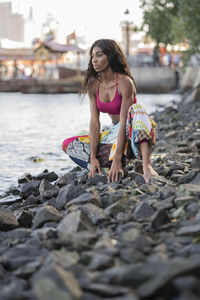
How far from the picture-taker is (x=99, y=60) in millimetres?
4492

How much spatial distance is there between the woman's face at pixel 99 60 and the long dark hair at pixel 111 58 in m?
0.03

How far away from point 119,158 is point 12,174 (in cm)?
345

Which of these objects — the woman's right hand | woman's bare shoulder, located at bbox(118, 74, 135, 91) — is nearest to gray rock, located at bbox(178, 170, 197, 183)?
the woman's right hand

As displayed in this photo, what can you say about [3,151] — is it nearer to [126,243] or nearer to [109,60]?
[109,60]

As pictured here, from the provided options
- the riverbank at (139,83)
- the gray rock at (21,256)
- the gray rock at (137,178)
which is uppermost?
the gray rock at (21,256)

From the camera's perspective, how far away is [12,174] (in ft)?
24.9

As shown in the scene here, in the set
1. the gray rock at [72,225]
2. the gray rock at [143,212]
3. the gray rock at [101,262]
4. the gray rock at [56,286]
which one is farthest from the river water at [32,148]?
the gray rock at [56,286]

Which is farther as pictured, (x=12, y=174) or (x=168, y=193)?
(x=12, y=174)

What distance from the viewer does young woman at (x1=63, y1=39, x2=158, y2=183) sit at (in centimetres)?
442

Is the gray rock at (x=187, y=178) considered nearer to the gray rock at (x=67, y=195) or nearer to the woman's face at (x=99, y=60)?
the gray rock at (x=67, y=195)

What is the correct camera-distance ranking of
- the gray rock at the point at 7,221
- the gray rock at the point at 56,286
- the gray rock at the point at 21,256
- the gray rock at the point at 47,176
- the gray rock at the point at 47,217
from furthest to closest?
the gray rock at the point at 47,176 → the gray rock at the point at 7,221 → the gray rock at the point at 47,217 → the gray rock at the point at 21,256 → the gray rock at the point at 56,286

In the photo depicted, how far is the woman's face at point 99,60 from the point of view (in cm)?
448

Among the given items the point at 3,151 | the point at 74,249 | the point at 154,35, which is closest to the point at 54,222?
the point at 74,249

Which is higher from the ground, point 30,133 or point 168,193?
point 168,193
